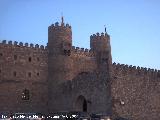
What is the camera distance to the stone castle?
32.6 meters

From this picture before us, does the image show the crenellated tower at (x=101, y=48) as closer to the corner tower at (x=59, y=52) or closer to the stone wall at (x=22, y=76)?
the corner tower at (x=59, y=52)

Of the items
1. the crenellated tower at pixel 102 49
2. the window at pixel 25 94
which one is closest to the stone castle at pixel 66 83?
the window at pixel 25 94

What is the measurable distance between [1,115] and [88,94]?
1024cm

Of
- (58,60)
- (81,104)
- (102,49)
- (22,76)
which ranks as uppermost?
(102,49)

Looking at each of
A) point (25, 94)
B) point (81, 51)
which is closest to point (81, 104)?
point (25, 94)

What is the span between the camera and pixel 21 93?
36688 millimetres

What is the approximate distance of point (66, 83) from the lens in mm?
36562

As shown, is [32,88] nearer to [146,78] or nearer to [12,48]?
[12,48]

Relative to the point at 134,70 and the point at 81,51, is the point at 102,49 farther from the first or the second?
the point at 134,70

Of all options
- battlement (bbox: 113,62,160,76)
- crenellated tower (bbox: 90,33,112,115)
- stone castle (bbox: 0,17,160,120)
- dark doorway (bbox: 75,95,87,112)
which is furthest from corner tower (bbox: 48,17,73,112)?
battlement (bbox: 113,62,160,76)

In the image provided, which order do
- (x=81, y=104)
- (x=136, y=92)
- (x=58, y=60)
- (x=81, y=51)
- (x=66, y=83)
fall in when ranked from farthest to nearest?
(x=81, y=51) → (x=58, y=60) → (x=66, y=83) → (x=81, y=104) → (x=136, y=92)

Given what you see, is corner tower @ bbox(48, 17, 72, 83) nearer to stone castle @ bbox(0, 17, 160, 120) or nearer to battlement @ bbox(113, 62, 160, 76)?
stone castle @ bbox(0, 17, 160, 120)

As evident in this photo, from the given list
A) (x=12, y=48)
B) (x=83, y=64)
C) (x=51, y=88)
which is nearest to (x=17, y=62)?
(x=12, y=48)

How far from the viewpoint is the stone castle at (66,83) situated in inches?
1283
